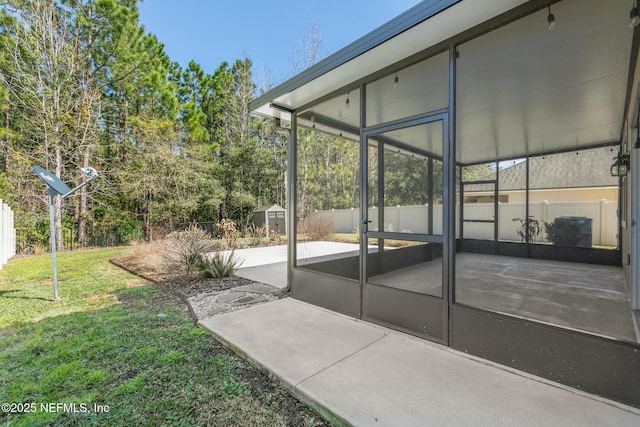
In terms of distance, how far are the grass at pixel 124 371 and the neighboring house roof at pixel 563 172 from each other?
7.36 meters

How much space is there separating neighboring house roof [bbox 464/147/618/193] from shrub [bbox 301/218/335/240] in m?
4.86

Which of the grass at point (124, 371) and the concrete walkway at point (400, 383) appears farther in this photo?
the grass at point (124, 371)

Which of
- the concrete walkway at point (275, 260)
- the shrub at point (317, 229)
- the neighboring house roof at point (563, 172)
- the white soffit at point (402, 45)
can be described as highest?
the white soffit at point (402, 45)

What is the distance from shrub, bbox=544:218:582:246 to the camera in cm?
627

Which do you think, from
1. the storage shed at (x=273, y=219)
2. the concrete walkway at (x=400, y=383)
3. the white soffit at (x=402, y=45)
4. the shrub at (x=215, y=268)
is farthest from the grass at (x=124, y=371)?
the storage shed at (x=273, y=219)

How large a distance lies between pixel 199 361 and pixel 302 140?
319 centimetres

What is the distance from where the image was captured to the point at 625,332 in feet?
8.32

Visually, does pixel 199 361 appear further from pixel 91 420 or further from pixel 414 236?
pixel 414 236

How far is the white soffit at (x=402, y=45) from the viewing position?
215 centimetres

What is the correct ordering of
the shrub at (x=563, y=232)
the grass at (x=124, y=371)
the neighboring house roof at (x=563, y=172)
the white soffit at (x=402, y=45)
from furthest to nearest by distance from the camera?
the shrub at (x=563, y=232) → the neighboring house roof at (x=563, y=172) → the white soffit at (x=402, y=45) → the grass at (x=124, y=371)

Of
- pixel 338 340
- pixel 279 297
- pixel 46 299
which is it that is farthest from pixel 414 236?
pixel 46 299

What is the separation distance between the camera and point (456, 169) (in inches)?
158

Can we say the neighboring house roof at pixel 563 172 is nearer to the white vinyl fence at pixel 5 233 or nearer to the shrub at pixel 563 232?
the shrub at pixel 563 232

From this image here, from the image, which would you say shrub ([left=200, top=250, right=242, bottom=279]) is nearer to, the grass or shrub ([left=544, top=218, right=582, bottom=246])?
the grass
